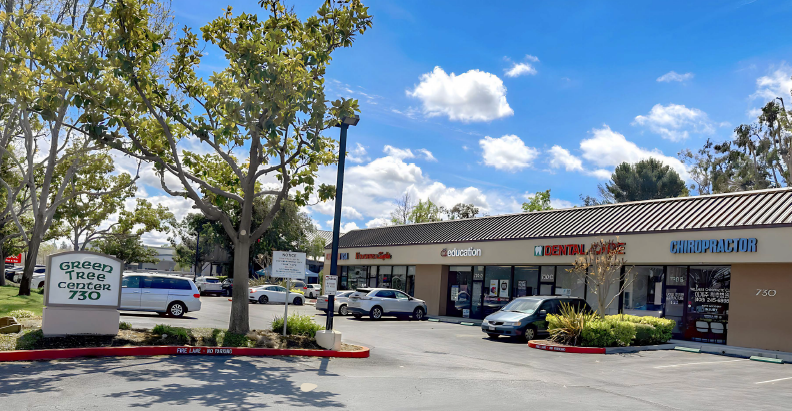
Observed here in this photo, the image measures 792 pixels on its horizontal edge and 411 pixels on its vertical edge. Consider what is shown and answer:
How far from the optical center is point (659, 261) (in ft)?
66.4

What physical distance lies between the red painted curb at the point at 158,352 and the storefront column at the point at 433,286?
16557 millimetres

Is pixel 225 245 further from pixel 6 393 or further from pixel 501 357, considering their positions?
pixel 6 393

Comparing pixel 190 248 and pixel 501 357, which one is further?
pixel 190 248

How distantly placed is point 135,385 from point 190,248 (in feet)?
183

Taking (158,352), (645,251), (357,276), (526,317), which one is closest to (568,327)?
(526,317)

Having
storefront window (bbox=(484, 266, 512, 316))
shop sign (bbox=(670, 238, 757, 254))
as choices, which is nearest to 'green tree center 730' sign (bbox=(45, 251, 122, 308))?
shop sign (bbox=(670, 238, 757, 254))

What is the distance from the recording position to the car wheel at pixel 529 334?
1934 centimetres

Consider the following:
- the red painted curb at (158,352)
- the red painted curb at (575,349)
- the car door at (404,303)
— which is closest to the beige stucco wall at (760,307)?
the red painted curb at (575,349)

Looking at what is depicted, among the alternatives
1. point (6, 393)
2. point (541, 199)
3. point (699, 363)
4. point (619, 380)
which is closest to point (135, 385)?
point (6, 393)

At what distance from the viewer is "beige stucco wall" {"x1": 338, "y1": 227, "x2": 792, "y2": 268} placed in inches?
677

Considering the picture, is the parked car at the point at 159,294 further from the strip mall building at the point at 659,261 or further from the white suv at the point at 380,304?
the strip mall building at the point at 659,261

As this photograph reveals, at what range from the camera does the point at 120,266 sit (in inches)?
533

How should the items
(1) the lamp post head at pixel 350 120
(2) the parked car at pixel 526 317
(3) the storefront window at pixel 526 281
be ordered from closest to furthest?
1. (1) the lamp post head at pixel 350 120
2. (2) the parked car at pixel 526 317
3. (3) the storefront window at pixel 526 281

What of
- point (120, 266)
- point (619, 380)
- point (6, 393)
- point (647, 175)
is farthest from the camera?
point (647, 175)
